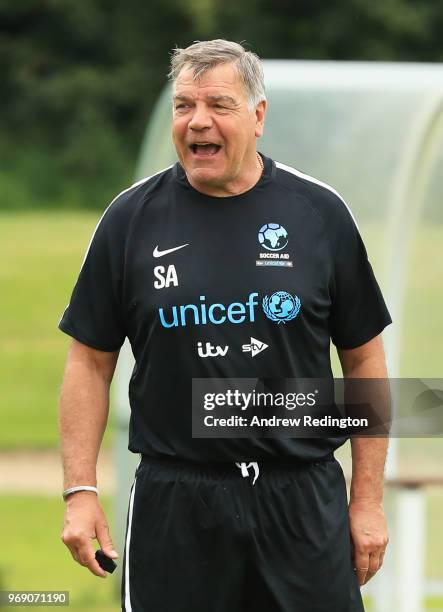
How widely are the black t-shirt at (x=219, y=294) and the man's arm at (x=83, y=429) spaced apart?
6 centimetres

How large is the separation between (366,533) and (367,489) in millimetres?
110

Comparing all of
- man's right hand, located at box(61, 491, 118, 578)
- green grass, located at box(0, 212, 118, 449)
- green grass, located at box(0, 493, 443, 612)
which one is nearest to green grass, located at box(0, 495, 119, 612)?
green grass, located at box(0, 493, 443, 612)

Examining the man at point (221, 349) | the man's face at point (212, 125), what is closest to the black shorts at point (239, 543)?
the man at point (221, 349)

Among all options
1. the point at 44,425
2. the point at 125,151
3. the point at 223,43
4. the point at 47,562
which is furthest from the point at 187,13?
the point at 223,43

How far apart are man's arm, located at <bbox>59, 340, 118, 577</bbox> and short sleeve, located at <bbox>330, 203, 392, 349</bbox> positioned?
577 mm

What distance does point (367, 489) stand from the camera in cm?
348

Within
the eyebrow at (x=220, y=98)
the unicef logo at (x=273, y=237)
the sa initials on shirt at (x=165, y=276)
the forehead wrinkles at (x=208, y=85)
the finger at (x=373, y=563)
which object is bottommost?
the finger at (x=373, y=563)

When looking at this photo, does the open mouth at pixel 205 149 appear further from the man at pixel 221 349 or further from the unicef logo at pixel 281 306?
the unicef logo at pixel 281 306

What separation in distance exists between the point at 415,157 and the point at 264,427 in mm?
3139

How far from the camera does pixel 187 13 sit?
1057 inches

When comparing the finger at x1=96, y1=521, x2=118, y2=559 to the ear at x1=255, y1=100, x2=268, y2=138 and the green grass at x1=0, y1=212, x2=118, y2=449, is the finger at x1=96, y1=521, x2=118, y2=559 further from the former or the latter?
the green grass at x1=0, y1=212, x2=118, y2=449

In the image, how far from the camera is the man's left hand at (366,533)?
3465 mm

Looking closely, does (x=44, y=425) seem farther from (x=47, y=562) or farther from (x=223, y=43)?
(x=223, y=43)

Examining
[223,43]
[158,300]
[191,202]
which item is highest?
[223,43]
